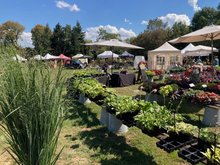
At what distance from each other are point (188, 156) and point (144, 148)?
153cm

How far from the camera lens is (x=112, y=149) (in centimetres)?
421

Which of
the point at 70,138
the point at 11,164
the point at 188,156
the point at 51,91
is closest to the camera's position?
the point at 51,91

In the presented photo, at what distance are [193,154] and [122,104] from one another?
1770 millimetres

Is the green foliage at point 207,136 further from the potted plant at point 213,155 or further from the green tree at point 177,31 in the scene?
the green tree at point 177,31

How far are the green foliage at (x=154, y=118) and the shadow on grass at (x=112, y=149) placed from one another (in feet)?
2.19

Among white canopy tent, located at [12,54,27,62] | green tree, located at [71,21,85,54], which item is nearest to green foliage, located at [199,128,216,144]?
white canopy tent, located at [12,54,27,62]

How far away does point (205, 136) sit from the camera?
286 cm

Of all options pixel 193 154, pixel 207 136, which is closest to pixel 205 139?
pixel 207 136

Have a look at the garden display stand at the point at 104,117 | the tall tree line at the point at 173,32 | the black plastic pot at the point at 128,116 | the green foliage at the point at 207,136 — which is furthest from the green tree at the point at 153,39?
the green foliage at the point at 207,136

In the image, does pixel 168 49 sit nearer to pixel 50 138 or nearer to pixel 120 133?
pixel 120 133

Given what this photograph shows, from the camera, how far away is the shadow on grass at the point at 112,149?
12.4 ft

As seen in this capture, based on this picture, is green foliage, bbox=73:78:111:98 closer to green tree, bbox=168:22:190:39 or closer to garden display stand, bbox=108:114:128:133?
garden display stand, bbox=108:114:128:133

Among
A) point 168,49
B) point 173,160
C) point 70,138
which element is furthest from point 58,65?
point 168,49

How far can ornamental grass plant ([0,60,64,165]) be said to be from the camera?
6.17 feet
